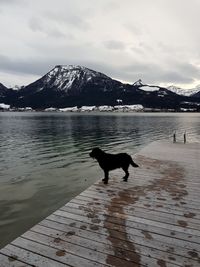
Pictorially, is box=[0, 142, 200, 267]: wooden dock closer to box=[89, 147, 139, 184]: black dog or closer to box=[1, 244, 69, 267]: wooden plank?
box=[1, 244, 69, 267]: wooden plank

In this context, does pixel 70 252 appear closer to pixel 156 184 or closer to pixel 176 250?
pixel 176 250

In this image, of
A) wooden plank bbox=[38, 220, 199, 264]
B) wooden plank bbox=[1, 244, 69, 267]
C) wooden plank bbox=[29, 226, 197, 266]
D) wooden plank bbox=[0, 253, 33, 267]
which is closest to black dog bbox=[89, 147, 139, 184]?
wooden plank bbox=[38, 220, 199, 264]

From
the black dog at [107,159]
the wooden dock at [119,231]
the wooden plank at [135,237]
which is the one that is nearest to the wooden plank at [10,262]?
the wooden dock at [119,231]

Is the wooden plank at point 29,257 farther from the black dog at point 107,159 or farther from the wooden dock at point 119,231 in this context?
the black dog at point 107,159

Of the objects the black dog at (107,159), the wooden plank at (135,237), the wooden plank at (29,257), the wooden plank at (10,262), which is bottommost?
the wooden plank at (10,262)

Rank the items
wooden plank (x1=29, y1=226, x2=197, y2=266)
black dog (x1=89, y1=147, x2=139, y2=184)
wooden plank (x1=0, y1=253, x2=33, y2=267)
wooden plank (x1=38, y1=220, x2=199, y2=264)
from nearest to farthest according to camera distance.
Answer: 1. wooden plank (x1=0, y1=253, x2=33, y2=267)
2. wooden plank (x1=29, y1=226, x2=197, y2=266)
3. wooden plank (x1=38, y1=220, x2=199, y2=264)
4. black dog (x1=89, y1=147, x2=139, y2=184)

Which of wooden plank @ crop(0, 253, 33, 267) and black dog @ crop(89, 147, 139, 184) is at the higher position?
black dog @ crop(89, 147, 139, 184)

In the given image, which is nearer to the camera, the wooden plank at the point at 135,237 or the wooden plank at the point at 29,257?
the wooden plank at the point at 29,257

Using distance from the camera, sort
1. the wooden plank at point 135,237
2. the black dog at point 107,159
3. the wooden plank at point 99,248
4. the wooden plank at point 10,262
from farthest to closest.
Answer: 1. the black dog at point 107,159
2. the wooden plank at point 135,237
3. the wooden plank at point 99,248
4. the wooden plank at point 10,262

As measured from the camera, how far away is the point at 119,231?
21.9 feet

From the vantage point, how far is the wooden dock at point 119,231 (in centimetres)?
551

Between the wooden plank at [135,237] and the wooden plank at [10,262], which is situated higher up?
the wooden plank at [135,237]

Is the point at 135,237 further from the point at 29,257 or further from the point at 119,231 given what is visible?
the point at 29,257

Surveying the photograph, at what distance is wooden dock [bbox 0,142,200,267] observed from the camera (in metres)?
5.51
